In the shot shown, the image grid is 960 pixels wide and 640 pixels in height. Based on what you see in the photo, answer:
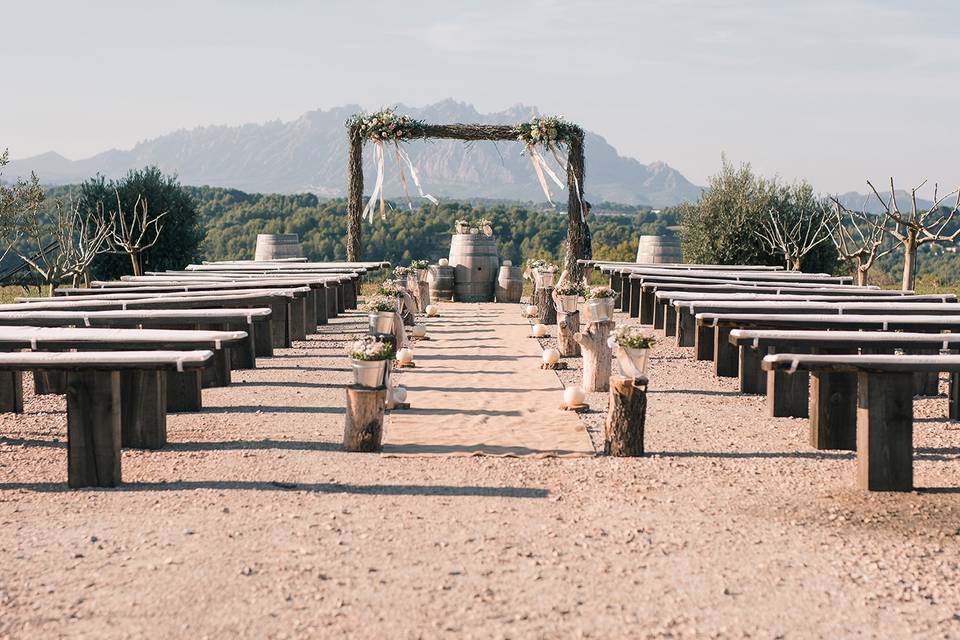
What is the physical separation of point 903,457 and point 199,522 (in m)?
3.97

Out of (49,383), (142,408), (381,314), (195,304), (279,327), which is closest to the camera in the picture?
(142,408)

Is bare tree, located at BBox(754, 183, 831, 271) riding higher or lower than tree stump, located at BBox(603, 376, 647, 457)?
higher

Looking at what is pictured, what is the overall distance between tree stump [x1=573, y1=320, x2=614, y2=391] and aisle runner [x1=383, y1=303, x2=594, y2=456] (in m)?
0.36

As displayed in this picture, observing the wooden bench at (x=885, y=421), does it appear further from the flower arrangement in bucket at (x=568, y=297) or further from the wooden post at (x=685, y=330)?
the wooden post at (x=685, y=330)

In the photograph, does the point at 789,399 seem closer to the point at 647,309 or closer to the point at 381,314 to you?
the point at 381,314

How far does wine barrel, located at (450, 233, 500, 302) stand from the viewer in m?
22.5

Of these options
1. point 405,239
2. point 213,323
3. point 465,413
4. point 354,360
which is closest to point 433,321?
point 213,323

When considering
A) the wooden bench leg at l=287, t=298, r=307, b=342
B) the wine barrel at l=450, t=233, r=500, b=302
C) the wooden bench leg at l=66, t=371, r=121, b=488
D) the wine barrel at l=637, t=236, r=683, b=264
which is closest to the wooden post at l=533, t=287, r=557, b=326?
the wooden bench leg at l=287, t=298, r=307, b=342

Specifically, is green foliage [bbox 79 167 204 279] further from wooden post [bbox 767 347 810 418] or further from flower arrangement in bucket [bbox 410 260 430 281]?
wooden post [bbox 767 347 810 418]

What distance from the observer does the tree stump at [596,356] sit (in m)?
→ 9.75

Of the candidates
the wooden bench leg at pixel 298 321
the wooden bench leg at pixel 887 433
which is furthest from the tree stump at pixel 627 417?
the wooden bench leg at pixel 298 321

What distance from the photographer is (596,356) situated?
9797 millimetres

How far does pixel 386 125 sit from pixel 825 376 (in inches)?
512

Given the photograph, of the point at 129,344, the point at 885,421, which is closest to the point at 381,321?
the point at 129,344
